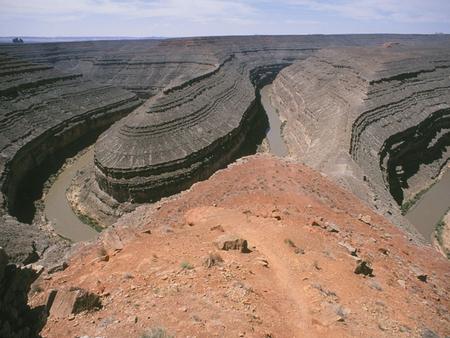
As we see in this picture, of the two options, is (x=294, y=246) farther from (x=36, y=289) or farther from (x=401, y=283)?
(x=36, y=289)

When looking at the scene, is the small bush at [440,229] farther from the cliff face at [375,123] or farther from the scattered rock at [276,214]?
the scattered rock at [276,214]

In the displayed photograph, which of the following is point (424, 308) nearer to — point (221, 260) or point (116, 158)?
point (221, 260)

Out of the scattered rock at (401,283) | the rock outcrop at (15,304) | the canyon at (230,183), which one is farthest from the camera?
the scattered rock at (401,283)

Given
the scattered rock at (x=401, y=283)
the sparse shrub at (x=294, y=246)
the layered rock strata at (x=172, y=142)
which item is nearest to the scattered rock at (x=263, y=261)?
the sparse shrub at (x=294, y=246)

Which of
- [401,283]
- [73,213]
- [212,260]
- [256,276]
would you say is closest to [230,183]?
[212,260]

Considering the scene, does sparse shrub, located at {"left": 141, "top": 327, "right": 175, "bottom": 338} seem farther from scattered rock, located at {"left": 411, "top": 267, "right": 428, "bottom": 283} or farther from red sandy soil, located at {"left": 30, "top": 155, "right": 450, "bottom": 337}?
scattered rock, located at {"left": 411, "top": 267, "right": 428, "bottom": 283}

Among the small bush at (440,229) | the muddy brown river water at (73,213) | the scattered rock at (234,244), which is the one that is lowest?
the small bush at (440,229)

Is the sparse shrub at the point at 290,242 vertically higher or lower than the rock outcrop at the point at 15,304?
lower

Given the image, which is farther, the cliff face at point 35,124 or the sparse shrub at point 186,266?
the cliff face at point 35,124
